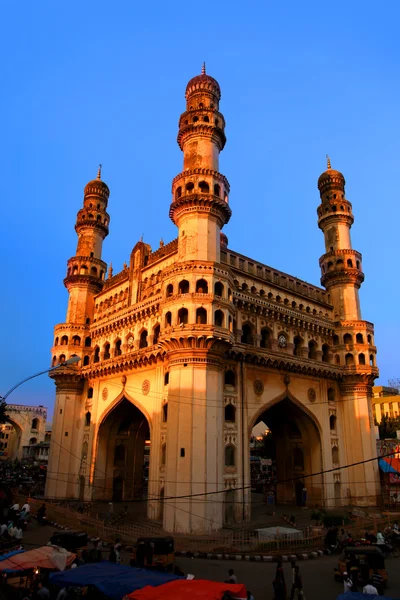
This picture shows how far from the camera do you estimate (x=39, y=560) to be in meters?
14.2

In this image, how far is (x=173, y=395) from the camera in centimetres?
2702

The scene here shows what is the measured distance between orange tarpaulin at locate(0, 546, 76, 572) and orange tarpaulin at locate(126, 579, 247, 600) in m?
4.69

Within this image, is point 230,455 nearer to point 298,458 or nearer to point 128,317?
point 298,458

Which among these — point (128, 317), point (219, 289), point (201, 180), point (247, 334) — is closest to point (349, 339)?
point (247, 334)

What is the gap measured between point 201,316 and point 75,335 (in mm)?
16860

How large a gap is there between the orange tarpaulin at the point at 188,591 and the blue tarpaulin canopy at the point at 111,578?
2.11 ft

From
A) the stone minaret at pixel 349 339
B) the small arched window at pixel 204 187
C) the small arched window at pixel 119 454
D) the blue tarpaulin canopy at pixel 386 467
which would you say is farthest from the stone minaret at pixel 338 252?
the small arched window at pixel 119 454

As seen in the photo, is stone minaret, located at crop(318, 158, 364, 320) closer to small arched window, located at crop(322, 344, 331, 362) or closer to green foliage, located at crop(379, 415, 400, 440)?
small arched window, located at crop(322, 344, 331, 362)

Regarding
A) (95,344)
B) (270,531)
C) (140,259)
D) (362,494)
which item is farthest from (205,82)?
(362,494)

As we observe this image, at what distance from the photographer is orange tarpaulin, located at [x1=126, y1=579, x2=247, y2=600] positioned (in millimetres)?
10469

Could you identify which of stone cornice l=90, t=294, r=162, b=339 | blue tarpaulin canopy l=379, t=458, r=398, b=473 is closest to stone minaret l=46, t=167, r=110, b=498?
stone cornice l=90, t=294, r=162, b=339

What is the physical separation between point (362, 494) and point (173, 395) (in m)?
19.4

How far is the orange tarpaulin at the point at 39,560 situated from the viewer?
44.7ft

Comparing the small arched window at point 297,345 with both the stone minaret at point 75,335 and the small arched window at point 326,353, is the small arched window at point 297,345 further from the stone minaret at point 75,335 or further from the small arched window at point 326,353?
the stone minaret at point 75,335
